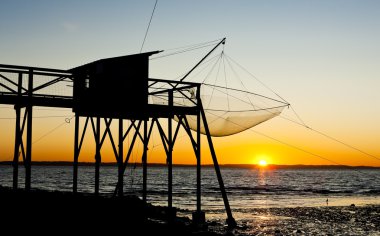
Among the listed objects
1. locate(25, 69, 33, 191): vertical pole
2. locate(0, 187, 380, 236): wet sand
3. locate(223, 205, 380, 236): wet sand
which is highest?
locate(25, 69, 33, 191): vertical pole

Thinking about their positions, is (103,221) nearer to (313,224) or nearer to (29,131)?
(29,131)

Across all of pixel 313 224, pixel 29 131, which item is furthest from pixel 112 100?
pixel 313 224

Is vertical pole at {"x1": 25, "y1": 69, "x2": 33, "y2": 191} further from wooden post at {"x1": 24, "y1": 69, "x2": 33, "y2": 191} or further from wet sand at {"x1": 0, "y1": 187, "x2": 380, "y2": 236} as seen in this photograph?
wet sand at {"x1": 0, "y1": 187, "x2": 380, "y2": 236}

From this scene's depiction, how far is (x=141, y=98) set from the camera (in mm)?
21703

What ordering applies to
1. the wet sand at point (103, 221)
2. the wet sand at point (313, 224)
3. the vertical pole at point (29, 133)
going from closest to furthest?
the wet sand at point (103, 221) → the vertical pole at point (29, 133) → the wet sand at point (313, 224)

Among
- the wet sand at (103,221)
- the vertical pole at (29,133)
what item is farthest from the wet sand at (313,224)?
the vertical pole at (29,133)

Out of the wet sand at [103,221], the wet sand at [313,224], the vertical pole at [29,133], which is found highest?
the vertical pole at [29,133]

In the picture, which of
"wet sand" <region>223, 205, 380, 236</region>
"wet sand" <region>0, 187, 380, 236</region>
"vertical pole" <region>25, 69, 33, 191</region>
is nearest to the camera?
"wet sand" <region>0, 187, 380, 236</region>

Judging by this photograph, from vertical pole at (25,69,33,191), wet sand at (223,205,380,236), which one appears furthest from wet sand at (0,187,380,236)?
vertical pole at (25,69,33,191)

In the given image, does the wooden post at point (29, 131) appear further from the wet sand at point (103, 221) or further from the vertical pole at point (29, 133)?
the wet sand at point (103, 221)

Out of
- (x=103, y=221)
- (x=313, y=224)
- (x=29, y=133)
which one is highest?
(x=29, y=133)

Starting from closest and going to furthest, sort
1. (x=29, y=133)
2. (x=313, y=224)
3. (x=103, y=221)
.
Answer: (x=103, y=221)
(x=29, y=133)
(x=313, y=224)

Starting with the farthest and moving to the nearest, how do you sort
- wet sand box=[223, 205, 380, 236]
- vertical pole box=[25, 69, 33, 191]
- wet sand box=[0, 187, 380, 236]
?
wet sand box=[223, 205, 380, 236] < vertical pole box=[25, 69, 33, 191] < wet sand box=[0, 187, 380, 236]

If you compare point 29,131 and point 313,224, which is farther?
point 313,224
